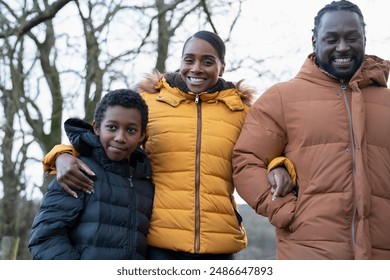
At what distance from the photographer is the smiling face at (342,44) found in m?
3.07

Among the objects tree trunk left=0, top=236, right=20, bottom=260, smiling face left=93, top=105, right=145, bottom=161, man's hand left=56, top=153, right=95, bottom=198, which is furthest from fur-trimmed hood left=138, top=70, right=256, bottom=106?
tree trunk left=0, top=236, right=20, bottom=260

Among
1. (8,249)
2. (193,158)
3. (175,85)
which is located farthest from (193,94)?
(8,249)

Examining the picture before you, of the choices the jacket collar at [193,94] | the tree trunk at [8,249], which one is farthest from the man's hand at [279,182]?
the tree trunk at [8,249]

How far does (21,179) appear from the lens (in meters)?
11.4

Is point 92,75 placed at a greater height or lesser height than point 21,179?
greater

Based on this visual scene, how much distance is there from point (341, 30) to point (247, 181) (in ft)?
3.07

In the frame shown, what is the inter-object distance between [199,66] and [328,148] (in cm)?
89

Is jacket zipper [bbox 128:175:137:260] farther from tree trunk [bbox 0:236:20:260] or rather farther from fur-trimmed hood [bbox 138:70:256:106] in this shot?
tree trunk [bbox 0:236:20:260]

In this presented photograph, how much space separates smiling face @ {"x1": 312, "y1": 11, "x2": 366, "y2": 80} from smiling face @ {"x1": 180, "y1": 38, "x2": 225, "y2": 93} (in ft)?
2.03

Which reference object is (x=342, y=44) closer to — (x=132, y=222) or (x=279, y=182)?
(x=279, y=182)

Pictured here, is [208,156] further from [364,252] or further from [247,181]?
[364,252]

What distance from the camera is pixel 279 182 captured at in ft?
9.55

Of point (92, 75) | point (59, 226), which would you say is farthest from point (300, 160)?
point (92, 75)

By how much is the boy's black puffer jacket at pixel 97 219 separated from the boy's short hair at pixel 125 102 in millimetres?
181
